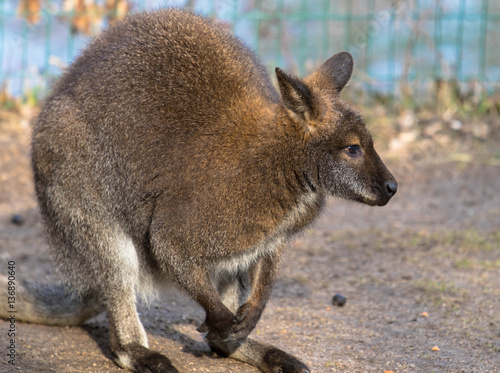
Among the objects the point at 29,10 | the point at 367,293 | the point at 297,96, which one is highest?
the point at 297,96

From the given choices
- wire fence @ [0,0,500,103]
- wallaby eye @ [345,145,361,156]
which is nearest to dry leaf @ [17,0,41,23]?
wire fence @ [0,0,500,103]

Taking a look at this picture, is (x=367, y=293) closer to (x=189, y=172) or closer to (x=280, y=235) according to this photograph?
(x=280, y=235)

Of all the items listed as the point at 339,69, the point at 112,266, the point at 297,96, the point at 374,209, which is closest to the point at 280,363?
the point at 112,266

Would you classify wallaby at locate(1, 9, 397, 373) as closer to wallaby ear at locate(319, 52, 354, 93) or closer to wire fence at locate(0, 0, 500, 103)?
wallaby ear at locate(319, 52, 354, 93)

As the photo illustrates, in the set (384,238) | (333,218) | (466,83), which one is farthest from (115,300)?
(466,83)

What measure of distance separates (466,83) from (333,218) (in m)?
3.72

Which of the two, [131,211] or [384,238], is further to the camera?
[384,238]

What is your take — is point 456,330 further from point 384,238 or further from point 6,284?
point 6,284

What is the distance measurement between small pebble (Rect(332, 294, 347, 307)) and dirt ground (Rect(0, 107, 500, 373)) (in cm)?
4

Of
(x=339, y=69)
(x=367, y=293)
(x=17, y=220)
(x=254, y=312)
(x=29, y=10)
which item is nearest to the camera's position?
(x=254, y=312)

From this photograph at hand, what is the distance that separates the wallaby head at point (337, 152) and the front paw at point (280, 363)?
921 mm

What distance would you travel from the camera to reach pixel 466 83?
9.21m

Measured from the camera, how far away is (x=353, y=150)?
11.3ft

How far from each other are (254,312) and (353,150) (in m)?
1.01
